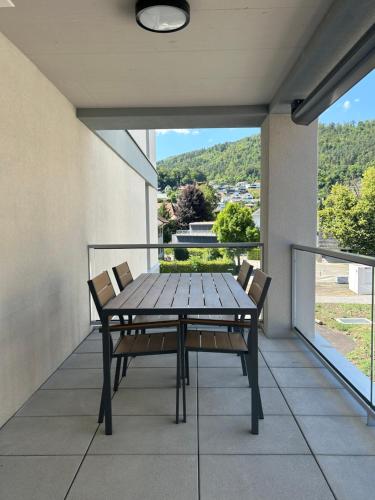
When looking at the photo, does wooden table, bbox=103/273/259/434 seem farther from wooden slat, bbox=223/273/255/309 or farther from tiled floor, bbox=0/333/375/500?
tiled floor, bbox=0/333/375/500

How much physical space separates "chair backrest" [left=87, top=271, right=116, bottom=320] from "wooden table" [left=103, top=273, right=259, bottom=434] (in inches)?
2.4

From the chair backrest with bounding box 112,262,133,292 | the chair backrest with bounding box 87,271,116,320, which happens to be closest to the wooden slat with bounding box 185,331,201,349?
the chair backrest with bounding box 87,271,116,320

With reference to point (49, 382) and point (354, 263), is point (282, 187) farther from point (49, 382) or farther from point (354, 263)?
point (49, 382)

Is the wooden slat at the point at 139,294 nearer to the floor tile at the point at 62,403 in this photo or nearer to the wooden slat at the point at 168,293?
the wooden slat at the point at 168,293

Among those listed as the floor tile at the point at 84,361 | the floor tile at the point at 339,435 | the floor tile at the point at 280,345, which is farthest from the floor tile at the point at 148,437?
the floor tile at the point at 280,345

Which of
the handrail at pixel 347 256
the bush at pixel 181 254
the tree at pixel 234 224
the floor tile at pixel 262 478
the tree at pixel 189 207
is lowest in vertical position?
the floor tile at pixel 262 478

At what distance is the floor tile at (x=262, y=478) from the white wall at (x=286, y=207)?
2202 mm

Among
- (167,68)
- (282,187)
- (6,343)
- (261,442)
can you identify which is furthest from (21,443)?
(282,187)

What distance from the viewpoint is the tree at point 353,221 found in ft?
87.5

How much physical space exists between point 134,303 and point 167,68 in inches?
74.7

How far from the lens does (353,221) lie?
2841cm

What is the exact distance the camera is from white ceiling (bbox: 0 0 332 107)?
2295 mm

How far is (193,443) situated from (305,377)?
1.33m

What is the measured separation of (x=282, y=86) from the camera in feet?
11.3
